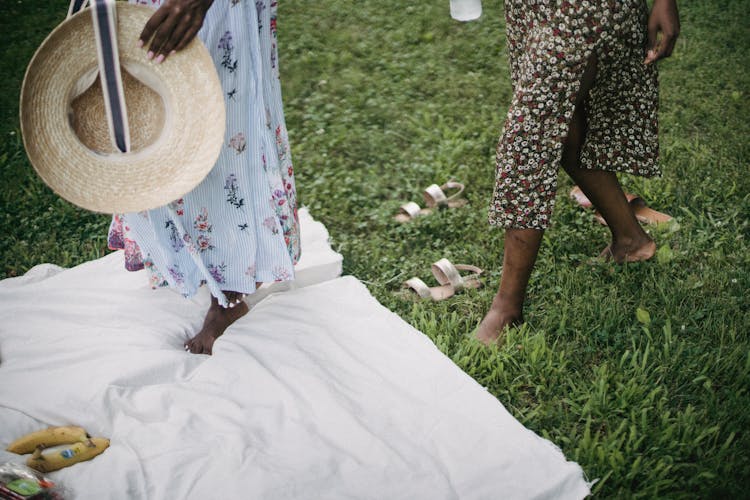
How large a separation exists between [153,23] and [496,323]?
163 centimetres

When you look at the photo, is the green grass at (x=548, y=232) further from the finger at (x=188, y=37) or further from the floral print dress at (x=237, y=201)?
the finger at (x=188, y=37)

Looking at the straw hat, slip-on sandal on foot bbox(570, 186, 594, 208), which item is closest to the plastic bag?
the straw hat

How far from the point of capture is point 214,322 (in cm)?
267

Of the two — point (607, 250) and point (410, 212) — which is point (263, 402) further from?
point (607, 250)

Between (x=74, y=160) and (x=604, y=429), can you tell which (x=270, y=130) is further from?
(x=604, y=429)

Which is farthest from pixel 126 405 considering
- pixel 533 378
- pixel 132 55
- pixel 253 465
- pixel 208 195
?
pixel 533 378

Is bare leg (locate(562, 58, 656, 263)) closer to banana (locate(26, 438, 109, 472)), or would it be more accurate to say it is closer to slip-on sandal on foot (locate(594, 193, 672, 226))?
slip-on sandal on foot (locate(594, 193, 672, 226))

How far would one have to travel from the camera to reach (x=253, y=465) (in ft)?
6.45

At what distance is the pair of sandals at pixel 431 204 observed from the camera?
347cm

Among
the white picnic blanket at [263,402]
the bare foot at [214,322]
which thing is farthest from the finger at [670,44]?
the bare foot at [214,322]

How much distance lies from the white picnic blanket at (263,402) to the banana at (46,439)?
47 millimetres

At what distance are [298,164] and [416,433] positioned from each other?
2.32 m

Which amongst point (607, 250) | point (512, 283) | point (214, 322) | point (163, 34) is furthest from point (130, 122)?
point (607, 250)

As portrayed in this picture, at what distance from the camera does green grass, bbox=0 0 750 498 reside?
2199mm
